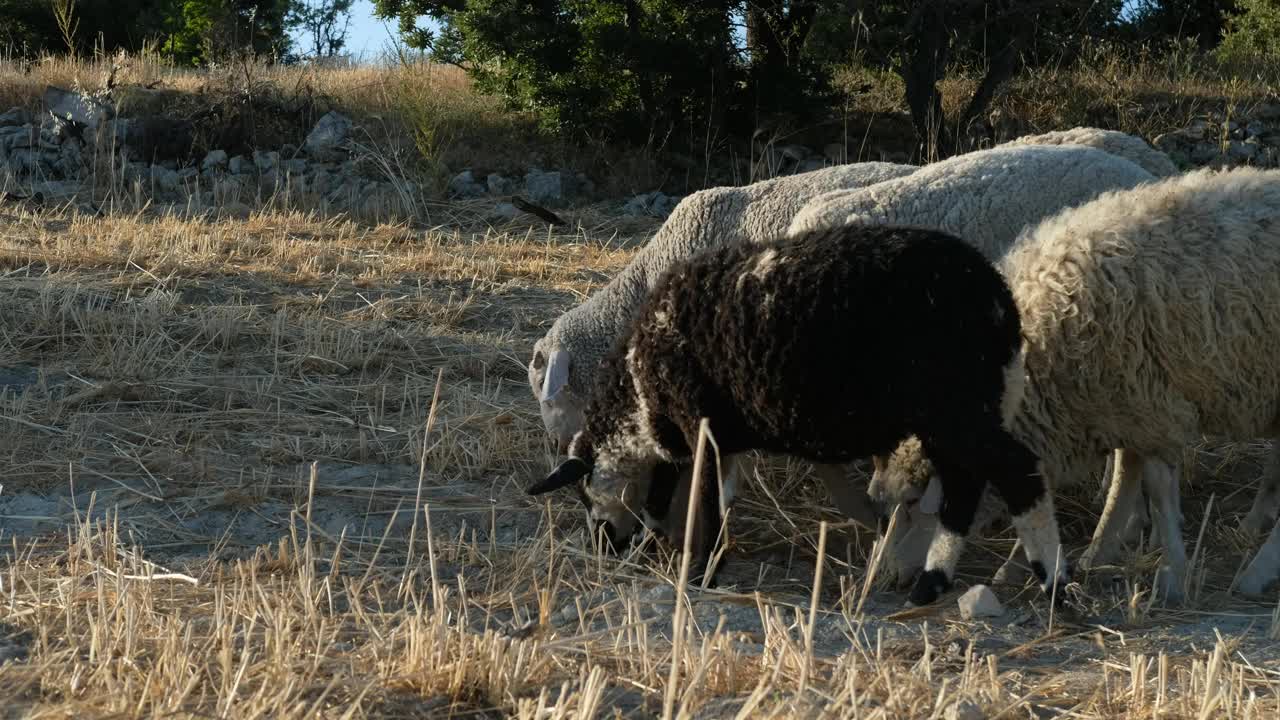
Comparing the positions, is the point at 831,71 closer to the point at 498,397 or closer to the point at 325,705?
the point at 498,397

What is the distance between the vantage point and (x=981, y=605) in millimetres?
4539

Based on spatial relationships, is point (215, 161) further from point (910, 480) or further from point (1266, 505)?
point (1266, 505)

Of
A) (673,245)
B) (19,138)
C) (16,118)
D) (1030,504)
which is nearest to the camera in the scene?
(1030,504)

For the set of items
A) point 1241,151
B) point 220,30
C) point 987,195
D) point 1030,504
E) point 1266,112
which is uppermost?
point 220,30

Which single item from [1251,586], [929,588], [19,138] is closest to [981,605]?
[929,588]

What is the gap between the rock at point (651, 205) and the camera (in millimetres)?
14278

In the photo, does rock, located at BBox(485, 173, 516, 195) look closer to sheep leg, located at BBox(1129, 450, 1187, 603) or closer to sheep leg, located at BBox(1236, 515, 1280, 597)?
sheep leg, located at BBox(1129, 450, 1187, 603)

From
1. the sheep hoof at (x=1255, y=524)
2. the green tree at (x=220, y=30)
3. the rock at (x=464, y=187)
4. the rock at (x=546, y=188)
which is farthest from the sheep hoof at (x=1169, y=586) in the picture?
the green tree at (x=220, y=30)

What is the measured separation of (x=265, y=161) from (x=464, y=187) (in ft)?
8.83

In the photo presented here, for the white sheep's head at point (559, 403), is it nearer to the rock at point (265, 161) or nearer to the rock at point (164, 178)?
the rock at point (164, 178)

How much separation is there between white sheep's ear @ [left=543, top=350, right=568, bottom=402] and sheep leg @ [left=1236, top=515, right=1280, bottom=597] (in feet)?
9.83

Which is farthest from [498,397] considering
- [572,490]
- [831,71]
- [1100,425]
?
[831,71]

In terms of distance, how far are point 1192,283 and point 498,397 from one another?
11.6ft

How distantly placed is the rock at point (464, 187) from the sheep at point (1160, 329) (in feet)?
33.2
